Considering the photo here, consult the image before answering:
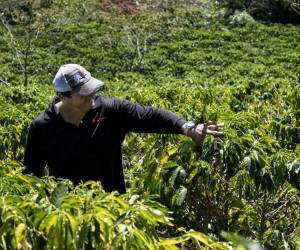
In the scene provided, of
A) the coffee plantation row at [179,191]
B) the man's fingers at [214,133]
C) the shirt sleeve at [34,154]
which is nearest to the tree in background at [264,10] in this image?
the coffee plantation row at [179,191]

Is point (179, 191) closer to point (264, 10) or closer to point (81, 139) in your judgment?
point (81, 139)

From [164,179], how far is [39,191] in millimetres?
1092

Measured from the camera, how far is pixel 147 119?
10.7 feet

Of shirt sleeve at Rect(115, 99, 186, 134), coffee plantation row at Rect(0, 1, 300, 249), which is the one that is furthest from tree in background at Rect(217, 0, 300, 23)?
shirt sleeve at Rect(115, 99, 186, 134)

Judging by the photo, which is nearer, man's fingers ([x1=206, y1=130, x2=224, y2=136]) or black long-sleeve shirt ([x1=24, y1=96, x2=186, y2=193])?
man's fingers ([x1=206, y1=130, x2=224, y2=136])

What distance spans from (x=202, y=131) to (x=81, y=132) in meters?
0.65

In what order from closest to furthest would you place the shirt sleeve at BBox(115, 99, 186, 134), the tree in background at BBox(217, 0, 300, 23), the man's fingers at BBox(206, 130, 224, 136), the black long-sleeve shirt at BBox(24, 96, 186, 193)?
the man's fingers at BBox(206, 130, 224, 136) < the shirt sleeve at BBox(115, 99, 186, 134) < the black long-sleeve shirt at BBox(24, 96, 186, 193) < the tree in background at BBox(217, 0, 300, 23)

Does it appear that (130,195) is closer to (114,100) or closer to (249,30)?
(114,100)

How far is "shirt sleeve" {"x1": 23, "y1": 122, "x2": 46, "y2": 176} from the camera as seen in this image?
10.9 feet

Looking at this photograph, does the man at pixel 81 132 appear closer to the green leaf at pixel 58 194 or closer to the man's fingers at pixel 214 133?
the man's fingers at pixel 214 133

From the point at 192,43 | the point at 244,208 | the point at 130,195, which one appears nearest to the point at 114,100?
the point at 244,208

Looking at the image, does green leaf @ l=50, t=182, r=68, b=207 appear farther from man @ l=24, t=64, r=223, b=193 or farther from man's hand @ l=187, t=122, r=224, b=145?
man @ l=24, t=64, r=223, b=193

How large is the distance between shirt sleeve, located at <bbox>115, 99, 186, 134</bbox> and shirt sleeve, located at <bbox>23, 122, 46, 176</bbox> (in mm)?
422

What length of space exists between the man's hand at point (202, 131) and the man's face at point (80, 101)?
1.72 feet
